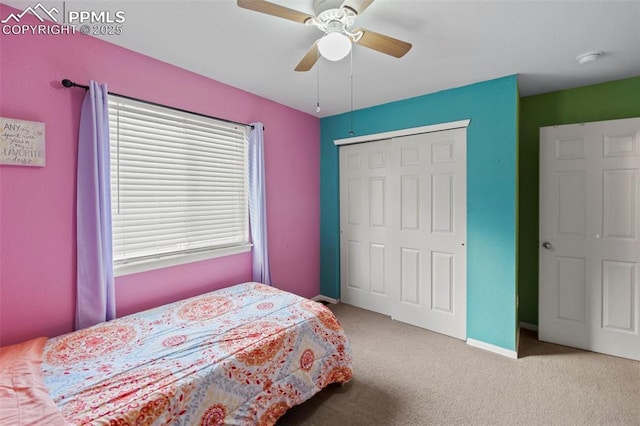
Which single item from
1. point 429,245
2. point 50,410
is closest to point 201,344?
point 50,410

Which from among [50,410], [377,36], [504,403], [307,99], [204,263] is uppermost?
[307,99]

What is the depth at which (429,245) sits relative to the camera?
298cm

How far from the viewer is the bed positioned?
4.01ft

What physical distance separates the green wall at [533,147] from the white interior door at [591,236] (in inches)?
9.9

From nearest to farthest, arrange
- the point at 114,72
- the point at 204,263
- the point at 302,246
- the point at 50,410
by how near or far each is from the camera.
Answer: the point at 50,410
the point at 114,72
the point at 204,263
the point at 302,246

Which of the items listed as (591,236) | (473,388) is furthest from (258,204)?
(591,236)

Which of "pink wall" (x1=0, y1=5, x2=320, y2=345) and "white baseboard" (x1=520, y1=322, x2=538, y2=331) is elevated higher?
"pink wall" (x1=0, y1=5, x2=320, y2=345)

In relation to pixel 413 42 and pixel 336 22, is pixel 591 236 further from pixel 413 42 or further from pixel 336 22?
pixel 336 22

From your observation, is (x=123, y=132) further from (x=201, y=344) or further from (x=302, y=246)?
(x=302, y=246)

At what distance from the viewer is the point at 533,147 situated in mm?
2975

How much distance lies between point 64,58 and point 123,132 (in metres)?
0.51

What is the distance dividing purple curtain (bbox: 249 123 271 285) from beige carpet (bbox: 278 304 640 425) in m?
1.20

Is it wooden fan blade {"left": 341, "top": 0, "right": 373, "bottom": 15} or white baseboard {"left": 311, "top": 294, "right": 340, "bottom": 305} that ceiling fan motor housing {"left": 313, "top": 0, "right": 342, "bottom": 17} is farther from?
A: white baseboard {"left": 311, "top": 294, "right": 340, "bottom": 305}

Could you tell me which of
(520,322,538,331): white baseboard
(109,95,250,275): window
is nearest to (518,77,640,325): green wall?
(520,322,538,331): white baseboard
